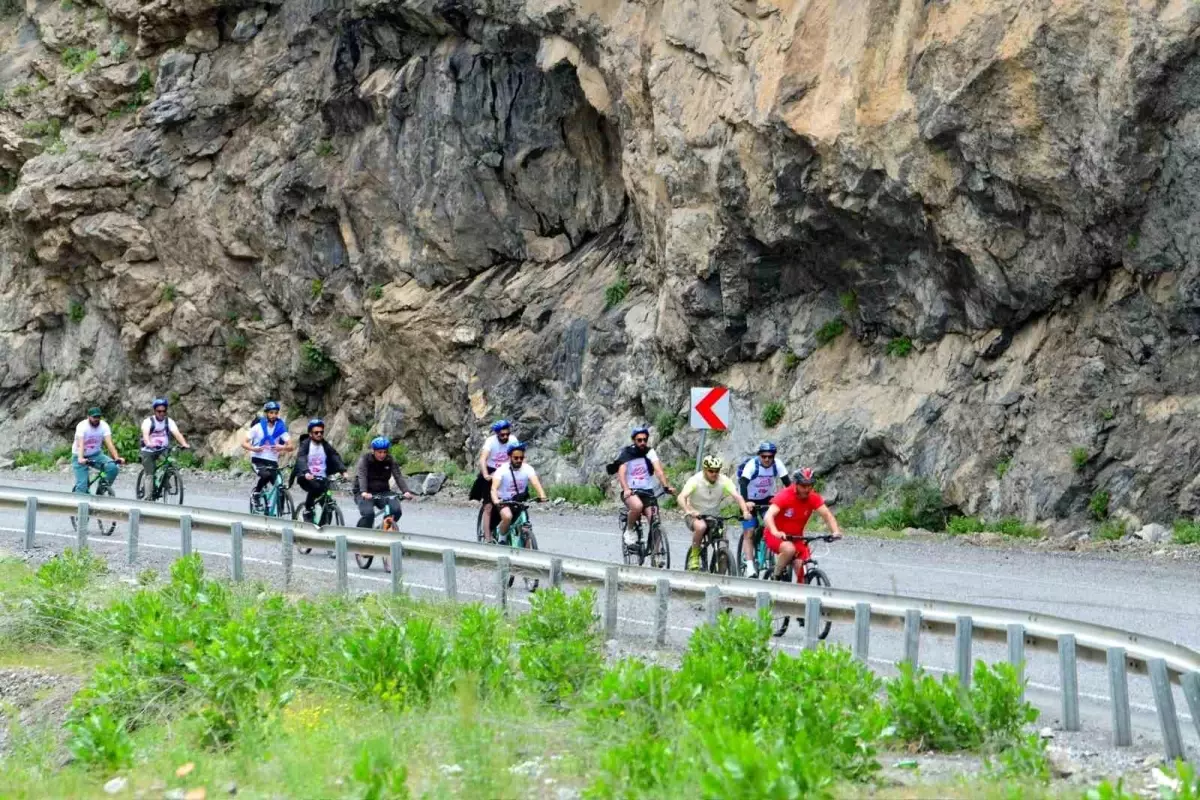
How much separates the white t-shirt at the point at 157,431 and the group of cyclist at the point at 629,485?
9.70 feet

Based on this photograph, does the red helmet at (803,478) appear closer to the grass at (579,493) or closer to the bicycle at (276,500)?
the bicycle at (276,500)

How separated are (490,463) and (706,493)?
3033 mm

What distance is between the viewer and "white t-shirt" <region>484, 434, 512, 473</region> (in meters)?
18.1

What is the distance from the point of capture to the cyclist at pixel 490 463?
58.9 feet

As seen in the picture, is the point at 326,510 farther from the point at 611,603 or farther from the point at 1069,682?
the point at 1069,682

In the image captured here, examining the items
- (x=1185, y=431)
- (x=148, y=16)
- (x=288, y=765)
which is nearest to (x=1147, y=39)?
(x=1185, y=431)

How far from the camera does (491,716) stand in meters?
9.54

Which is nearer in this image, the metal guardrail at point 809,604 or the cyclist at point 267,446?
the metal guardrail at point 809,604

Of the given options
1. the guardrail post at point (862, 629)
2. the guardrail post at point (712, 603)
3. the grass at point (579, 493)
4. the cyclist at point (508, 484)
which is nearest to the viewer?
the guardrail post at point (862, 629)

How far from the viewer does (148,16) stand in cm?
4125

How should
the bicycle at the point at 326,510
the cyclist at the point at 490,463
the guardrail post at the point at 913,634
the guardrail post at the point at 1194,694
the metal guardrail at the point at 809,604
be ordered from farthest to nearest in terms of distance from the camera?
the bicycle at the point at 326,510
the cyclist at the point at 490,463
the guardrail post at the point at 913,634
the metal guardrail at the point at 809,604
the guardrail post at the point at 1194,694

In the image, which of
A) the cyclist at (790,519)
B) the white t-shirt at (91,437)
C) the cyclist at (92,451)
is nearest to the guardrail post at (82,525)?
the cyclist at (92,451)

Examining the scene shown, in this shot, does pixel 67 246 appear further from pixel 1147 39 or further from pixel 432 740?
pixel 432 740

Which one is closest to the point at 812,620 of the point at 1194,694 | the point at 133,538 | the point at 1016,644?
the point at 1016,644
